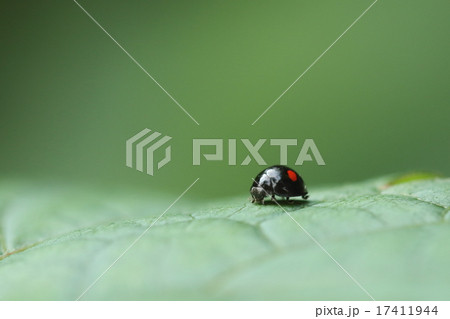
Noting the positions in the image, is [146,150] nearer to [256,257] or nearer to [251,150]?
[251,150]

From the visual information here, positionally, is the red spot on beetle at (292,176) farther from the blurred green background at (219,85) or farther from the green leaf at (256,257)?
the blurred green background at (219,85)

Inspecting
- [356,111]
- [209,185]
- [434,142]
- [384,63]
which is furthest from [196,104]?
[434,142]

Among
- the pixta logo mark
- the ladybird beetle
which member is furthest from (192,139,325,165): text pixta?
the ladybird beetle
